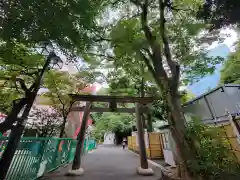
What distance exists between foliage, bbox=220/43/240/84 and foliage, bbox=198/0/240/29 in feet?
23.7

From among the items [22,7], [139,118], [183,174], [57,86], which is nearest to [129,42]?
[22,7]

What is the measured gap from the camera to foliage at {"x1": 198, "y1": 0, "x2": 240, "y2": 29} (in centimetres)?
305

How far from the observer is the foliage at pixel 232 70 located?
9414 millimetres

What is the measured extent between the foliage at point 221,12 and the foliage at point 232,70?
724 centimetres

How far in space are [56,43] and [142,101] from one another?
18.1 feet

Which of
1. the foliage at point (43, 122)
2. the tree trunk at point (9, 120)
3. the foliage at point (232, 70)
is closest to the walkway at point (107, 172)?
the tree trunk at point (9, 120)

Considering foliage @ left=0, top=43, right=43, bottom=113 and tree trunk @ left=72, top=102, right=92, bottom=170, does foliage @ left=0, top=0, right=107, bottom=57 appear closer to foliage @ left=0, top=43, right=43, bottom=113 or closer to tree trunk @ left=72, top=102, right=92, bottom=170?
foliage @ left=0, top=43, right=43, bottom=113

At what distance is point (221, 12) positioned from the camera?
3297 millimetres

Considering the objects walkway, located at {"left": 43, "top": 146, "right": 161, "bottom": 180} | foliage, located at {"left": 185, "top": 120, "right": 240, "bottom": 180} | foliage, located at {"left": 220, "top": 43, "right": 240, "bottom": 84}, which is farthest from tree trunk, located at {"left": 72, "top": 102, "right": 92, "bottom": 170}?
foliage, located at {"left": 220, "top": 43, "right": 240, "bottom": 84}

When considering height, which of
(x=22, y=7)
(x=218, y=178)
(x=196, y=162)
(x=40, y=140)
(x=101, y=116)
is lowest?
(x=218, y=178)

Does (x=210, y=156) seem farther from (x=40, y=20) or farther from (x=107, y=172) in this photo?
(x=40, y=20)

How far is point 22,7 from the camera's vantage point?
2820mm

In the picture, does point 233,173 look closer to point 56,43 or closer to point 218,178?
point 218,178

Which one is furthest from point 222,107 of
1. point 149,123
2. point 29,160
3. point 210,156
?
point 149,123
